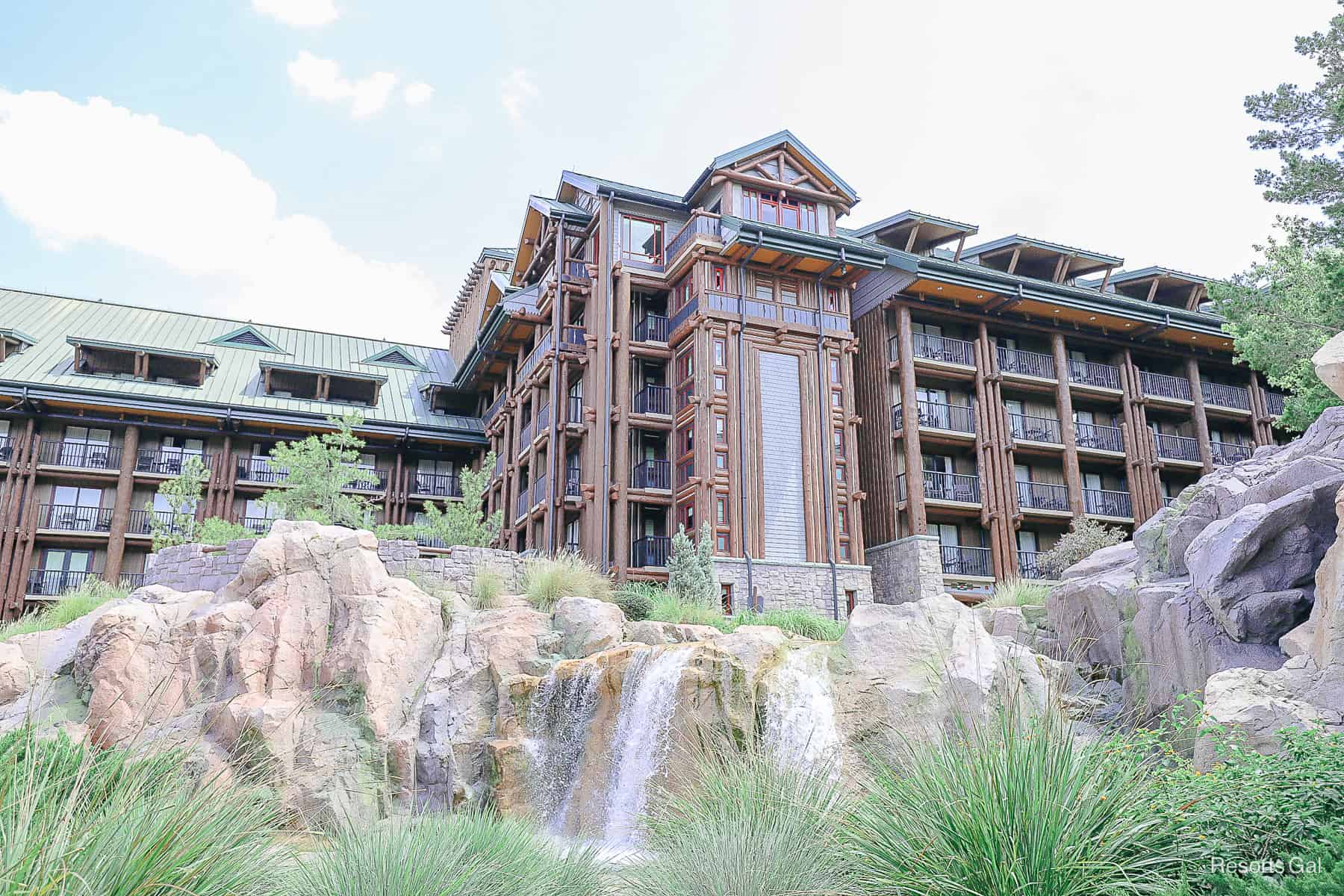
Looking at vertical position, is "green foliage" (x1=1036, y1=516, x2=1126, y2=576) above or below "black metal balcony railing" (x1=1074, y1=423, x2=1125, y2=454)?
below

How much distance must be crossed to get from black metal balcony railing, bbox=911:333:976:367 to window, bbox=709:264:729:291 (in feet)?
25.3

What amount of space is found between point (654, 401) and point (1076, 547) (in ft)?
44.1

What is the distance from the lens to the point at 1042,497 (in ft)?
113

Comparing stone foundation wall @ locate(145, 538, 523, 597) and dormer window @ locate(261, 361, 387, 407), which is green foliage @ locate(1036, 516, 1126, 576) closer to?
stone foundation wall @ locate(145, 538, 523, 597)

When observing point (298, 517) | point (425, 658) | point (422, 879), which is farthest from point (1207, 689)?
point (298, 517)

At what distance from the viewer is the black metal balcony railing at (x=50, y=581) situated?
1353 inches

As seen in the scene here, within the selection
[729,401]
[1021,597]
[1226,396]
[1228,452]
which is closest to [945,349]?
[729,401]

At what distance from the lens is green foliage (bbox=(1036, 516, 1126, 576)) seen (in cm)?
2895

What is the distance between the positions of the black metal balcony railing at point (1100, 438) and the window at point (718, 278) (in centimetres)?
1476

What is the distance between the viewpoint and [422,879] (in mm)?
6676

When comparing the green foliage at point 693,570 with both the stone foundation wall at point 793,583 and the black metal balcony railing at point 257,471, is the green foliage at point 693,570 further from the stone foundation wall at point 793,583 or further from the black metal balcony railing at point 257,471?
the black metal balcony railing at point 257,471

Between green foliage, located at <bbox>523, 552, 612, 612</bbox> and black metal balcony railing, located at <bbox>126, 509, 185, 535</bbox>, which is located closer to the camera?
green foliage, located at <bbox>523, 552, 612, 612</bbox>

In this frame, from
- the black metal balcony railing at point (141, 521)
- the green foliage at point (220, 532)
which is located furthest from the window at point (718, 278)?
the black metal balcony railing at point (141, 521)

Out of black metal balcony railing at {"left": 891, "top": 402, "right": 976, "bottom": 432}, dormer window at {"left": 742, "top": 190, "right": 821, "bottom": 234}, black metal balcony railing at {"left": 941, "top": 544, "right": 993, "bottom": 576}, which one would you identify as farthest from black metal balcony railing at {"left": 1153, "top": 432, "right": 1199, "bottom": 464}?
dormer window at {"left": 742, "top": 190, "right": 821, "bottom": 234}
